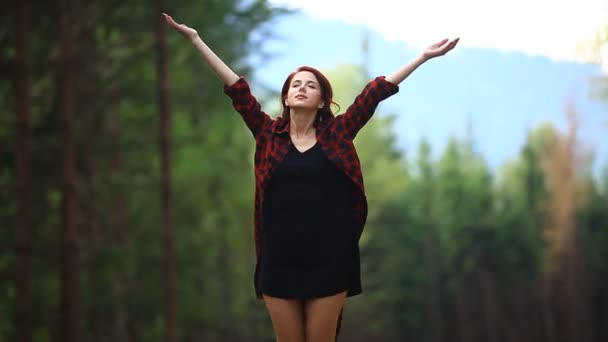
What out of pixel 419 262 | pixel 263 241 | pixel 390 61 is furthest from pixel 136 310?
pixel 390 61

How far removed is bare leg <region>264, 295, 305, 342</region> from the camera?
3.02 metres

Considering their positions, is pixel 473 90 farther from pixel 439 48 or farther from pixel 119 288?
pixel 439 48

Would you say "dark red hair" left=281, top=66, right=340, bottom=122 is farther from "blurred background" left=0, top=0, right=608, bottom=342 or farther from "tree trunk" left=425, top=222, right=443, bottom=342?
"tree trunk" left=425, top=222, right=443, bottom=342

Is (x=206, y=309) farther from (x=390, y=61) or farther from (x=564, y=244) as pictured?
(x=390, y=61)

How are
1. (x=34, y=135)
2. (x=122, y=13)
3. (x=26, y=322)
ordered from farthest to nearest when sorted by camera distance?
1. (x=122, y=13)
2. (x=34, y=135)
3. (x=26, y=322)

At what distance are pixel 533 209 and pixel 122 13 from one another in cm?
4195

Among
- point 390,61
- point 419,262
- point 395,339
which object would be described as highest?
point 390,61

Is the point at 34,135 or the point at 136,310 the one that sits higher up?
the point at 34,135

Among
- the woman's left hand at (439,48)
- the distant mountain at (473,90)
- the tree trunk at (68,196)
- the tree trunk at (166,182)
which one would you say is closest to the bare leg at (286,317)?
the woman's left hand at (439,48)

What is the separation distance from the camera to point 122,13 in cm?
1781

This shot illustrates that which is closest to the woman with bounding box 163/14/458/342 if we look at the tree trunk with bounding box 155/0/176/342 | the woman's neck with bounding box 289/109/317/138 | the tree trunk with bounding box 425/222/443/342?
the woman's neck with bounding box 289/109/317/138

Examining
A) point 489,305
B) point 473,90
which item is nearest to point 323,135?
point 489,305

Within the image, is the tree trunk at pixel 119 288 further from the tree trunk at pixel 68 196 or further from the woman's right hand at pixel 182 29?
the woman's right hand at pixel 182 29

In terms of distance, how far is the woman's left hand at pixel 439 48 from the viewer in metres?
3.08
